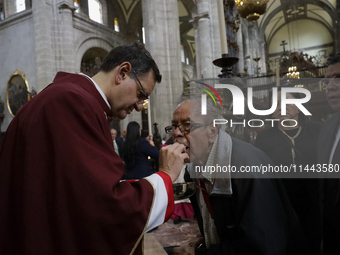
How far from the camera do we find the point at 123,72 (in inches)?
60.1

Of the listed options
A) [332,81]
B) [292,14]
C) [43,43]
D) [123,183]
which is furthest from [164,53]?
[292,14]

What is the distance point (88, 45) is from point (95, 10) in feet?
9.86

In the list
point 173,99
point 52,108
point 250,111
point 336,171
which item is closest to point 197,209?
point 250,111

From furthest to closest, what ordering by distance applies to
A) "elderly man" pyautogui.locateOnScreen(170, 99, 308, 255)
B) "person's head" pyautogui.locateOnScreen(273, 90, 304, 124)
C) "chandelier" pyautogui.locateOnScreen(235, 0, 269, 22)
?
1. "chandelier" pyautogui.locateOnScreen(235, 0, 269, 22)
2. "person's head" pyautogui.locateOnScreen(273, 90, 304, 124)
3. "elderly man" pyautogui.locateOnScreen(170, 99, 308, 255)

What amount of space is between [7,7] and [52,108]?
1519cm

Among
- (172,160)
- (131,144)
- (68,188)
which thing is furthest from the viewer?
(131,144)

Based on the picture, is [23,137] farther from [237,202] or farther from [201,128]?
[237,202]

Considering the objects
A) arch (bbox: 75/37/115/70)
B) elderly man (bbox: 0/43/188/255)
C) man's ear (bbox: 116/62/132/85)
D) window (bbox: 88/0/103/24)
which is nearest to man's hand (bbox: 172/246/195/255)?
elderly man (bbox: 0/43/188/255)

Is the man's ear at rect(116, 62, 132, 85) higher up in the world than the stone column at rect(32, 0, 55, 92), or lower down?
lower down

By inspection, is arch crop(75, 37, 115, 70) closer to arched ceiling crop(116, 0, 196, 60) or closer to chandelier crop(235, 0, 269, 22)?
arched ceiling crop(116, 0, 196, 60)

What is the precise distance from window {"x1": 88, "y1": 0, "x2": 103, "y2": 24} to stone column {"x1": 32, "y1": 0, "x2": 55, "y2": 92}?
418 centimetres

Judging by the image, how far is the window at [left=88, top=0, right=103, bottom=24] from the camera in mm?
14812

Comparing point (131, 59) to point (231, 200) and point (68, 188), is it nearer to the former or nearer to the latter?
point (68, 188)

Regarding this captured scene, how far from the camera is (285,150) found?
212 cm
